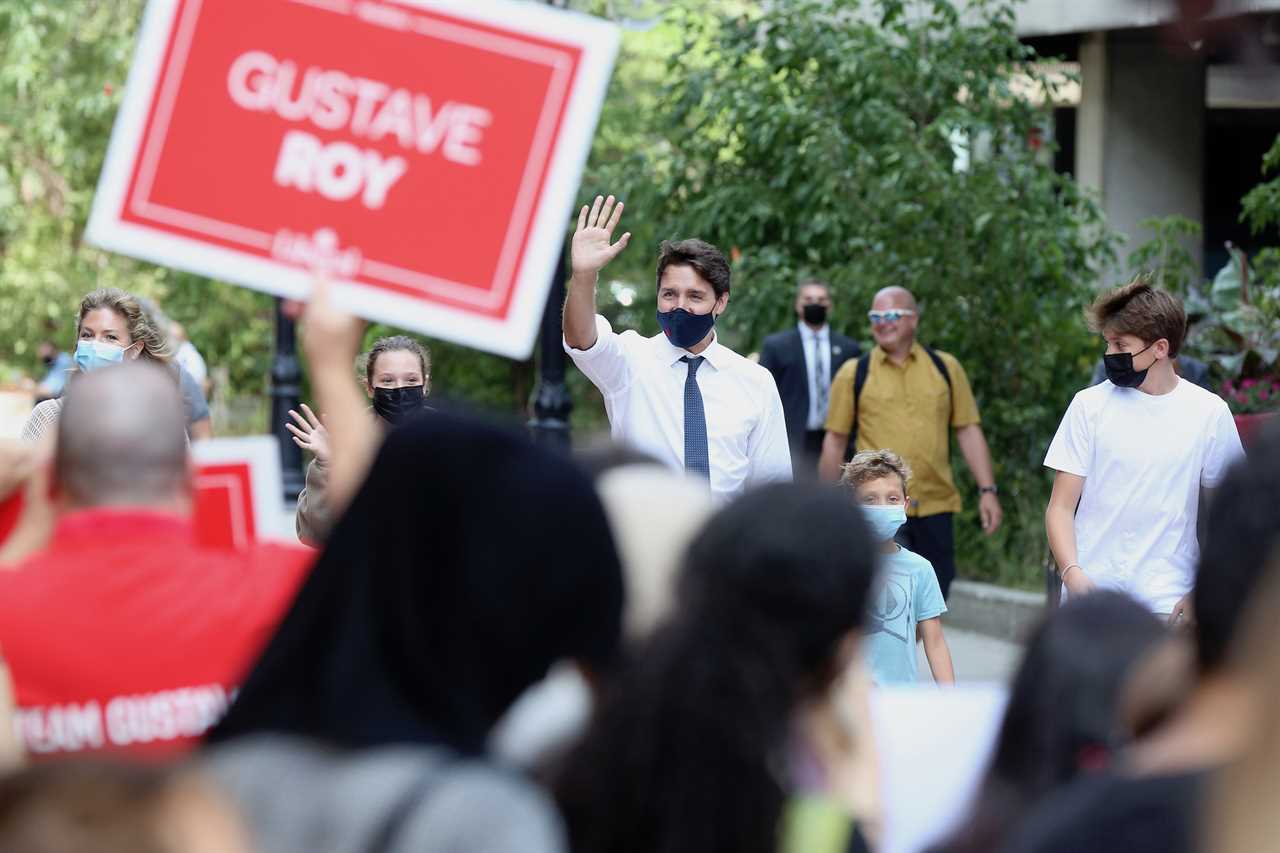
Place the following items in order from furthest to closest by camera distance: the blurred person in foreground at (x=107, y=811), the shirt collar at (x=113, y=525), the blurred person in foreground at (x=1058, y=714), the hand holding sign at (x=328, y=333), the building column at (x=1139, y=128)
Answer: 1. the building column at (x=1139, y=128)
2. the hand holding sign at (x=328, y=333)
3. the shirt collar at (x=113, y=525)
4. the blurred person in foreground at (x=1058, y=714)
5. the blurred person in foreground at (x=107, y=811)

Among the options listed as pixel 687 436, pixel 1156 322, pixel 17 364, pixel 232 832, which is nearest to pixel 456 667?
pixel 232 832

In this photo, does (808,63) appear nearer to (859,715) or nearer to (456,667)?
(859,715)

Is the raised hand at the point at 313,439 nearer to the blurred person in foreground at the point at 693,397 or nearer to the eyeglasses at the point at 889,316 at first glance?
the blurred person in foreground at the point at 693,397

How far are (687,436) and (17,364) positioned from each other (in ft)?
72.9

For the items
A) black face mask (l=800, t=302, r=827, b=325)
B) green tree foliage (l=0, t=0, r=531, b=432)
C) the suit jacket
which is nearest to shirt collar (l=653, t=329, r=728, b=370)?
the suit jacket

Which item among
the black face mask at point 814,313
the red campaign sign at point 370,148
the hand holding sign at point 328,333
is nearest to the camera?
Result: the hand holding sign at point 328,333

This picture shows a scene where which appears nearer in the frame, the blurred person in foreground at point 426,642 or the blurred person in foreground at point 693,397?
the blurred person in foreground at point 426,642

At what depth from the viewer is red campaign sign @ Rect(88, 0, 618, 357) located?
3.34 metres

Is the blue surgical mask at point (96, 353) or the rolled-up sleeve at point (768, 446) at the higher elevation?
the rolled-up sleeve at point (768, 446)

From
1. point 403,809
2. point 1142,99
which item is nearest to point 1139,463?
point 403,809

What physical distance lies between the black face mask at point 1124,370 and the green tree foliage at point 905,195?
17.6 ft

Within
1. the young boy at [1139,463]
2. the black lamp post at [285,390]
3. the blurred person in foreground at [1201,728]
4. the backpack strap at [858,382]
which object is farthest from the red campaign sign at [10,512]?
the black lamp post at [285,390]

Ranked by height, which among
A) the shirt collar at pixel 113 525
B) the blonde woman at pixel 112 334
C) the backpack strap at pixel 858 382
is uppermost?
the backpack strap at pixel 858 382

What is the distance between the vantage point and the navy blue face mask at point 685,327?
22.2 ft
